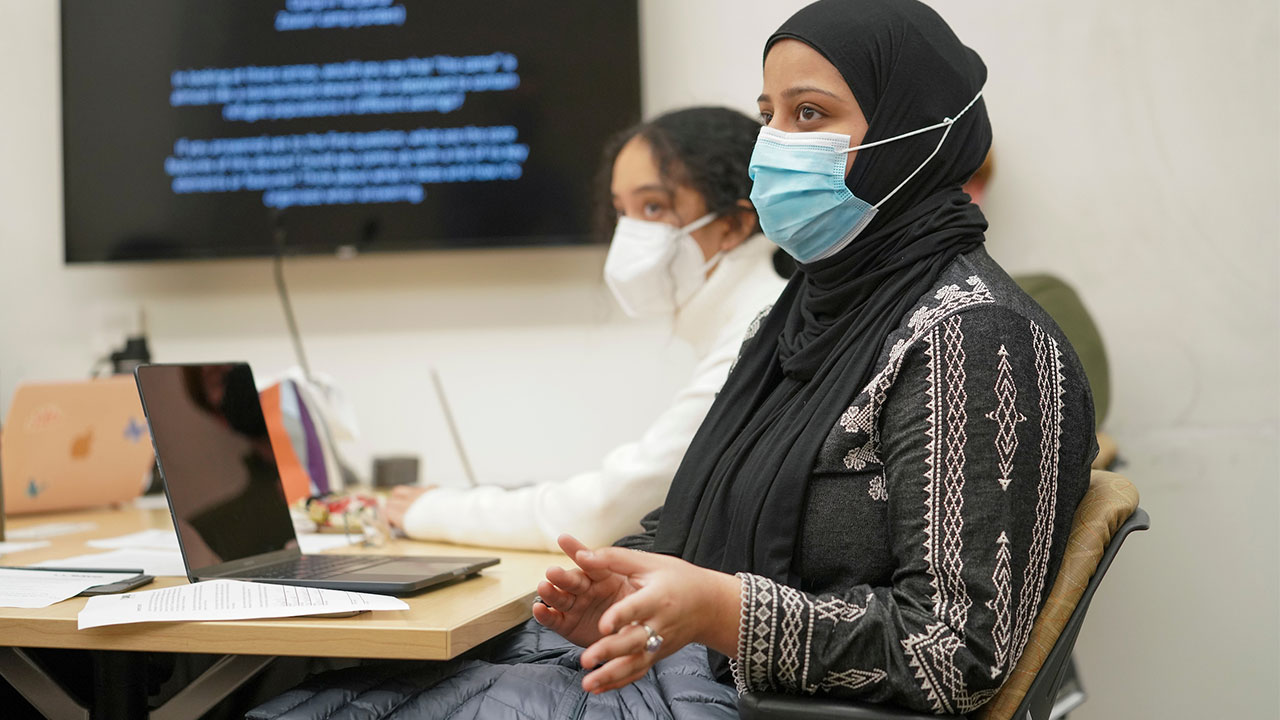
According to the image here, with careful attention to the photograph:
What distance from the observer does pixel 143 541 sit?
5.54ft

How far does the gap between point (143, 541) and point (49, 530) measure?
0.31m

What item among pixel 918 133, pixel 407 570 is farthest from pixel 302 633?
pixel 918 133

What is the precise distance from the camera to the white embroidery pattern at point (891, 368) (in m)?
1.02

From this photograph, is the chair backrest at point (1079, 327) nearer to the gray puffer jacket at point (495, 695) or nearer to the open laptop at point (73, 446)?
the gray puffer jacket at point (495, 695)

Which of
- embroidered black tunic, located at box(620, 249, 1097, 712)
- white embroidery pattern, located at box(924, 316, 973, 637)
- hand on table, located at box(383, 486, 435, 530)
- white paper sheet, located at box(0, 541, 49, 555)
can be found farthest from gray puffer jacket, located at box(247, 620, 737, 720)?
white paper sheet, located at box(0, 541, 49, 555)

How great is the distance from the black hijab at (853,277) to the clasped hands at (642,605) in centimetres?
14

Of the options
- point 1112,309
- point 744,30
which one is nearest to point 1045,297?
point 1112,309

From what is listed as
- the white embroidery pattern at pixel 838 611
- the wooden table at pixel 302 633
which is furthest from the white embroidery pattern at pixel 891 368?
the wooden table at pixel 302 633

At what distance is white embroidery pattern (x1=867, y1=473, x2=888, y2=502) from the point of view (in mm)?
1040

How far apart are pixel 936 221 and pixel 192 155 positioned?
6.64 feet

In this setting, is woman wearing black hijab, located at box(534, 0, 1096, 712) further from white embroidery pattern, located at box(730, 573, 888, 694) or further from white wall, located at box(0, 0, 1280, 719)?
white wall, located at box(0, 0, 1280, 719)

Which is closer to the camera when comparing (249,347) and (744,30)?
(744,30)

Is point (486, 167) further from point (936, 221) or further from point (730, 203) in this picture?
point (936, 221)

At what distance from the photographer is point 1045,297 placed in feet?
6.64
